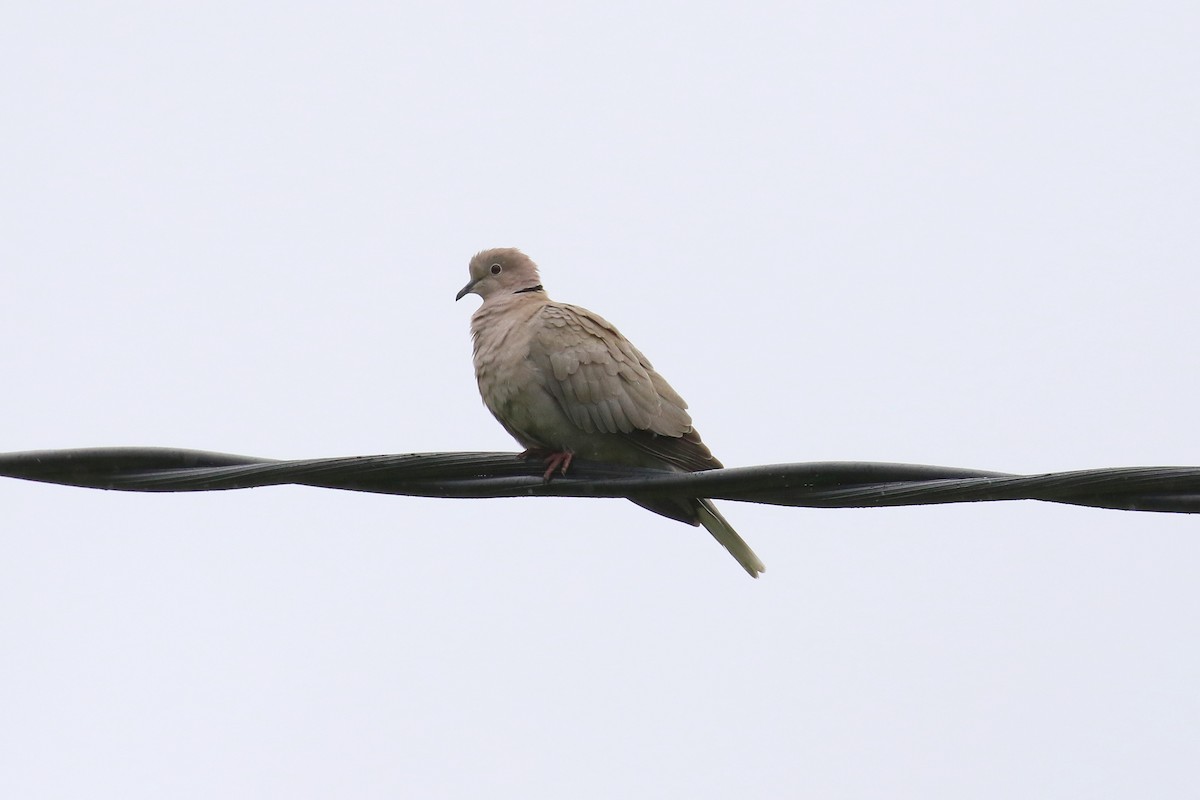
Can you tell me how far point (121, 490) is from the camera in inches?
142

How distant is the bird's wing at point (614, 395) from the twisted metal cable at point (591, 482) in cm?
86

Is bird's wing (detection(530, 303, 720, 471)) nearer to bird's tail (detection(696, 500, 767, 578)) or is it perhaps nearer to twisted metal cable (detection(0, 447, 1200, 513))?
bird's tail (detection(696, 500, 767, 578))

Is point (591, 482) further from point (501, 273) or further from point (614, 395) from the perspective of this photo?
point (501, 273)

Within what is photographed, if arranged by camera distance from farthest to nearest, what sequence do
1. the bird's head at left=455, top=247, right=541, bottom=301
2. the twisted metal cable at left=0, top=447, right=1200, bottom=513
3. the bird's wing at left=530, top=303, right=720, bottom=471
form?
the bird's head at left=455, top=247, right=541, bottom=301, the bird's wing at left=530, top=303, right=720, bottom=471, the twisted metal cable at left=0, top=447, right=1200, bottom=513

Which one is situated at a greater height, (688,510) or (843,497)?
(688,510)

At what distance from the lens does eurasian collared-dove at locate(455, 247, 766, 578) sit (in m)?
4.78

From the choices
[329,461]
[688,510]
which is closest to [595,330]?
[688,510]

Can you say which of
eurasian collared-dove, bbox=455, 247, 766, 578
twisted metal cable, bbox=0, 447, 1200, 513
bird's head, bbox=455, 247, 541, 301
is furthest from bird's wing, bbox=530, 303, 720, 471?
→ bird's head, bbox=455, 247, 541, 301

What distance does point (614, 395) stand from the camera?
4.80 meters

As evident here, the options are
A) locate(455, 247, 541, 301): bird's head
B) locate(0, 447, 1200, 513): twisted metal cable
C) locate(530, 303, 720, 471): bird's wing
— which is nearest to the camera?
locate(0, 447, 1200, 513): twisted metal cable

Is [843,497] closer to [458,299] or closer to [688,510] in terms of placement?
[688,510]

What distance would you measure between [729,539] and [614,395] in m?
0.64

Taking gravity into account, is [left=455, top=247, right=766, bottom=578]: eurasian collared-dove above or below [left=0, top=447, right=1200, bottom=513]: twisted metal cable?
above

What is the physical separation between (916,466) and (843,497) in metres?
0.20
